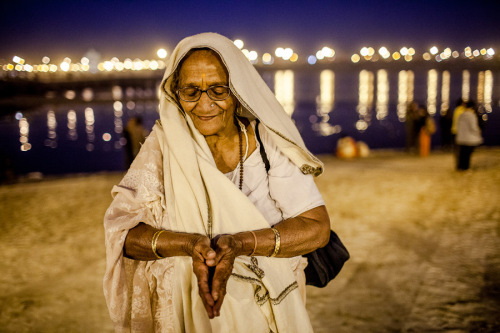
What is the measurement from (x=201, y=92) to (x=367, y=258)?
351 cm

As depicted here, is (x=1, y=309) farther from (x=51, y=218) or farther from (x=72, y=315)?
(x=51, y=218)

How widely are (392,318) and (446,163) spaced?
821cm

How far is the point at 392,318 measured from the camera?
311 cm

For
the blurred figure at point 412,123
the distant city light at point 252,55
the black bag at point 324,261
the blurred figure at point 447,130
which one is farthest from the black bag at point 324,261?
the distant city light at point 252,55

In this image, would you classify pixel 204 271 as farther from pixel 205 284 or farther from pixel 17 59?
pixel 17 59

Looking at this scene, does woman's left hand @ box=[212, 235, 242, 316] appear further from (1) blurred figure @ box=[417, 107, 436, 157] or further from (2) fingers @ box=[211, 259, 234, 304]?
(1) blurred figure @ box=[417, 107, 436, 157]

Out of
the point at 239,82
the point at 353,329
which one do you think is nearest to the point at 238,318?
the point at 239,82

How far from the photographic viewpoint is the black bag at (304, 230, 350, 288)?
1.61m

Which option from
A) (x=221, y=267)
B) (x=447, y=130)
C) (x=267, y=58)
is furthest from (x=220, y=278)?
(x=267, y=58)

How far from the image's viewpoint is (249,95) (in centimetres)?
138

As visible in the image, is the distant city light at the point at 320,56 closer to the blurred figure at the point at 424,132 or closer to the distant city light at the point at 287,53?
the distant city light at the point at 287,53

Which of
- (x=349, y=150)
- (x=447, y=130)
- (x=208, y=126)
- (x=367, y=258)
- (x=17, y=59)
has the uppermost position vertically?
(x=17, y=59)

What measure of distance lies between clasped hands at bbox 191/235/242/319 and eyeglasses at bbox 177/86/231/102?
51 centimetres

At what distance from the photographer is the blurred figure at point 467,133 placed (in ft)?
27.6
